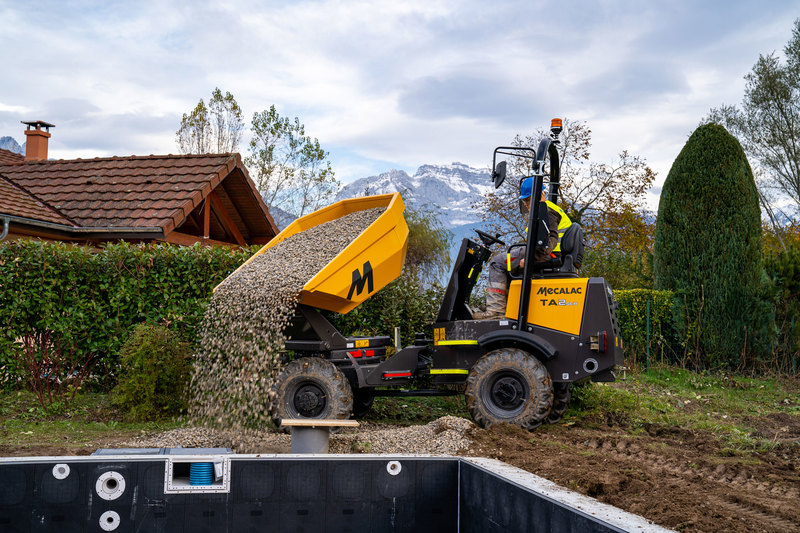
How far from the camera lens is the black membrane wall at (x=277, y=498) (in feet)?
14.1

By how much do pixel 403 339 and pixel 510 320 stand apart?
118 inches

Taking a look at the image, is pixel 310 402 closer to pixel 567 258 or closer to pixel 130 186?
pixel 567 258

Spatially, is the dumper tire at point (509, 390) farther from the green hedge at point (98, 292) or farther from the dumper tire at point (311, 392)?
the green hedge at point (98, 292)

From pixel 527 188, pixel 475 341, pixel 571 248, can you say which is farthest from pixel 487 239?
pixel 475 341

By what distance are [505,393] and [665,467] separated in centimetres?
188

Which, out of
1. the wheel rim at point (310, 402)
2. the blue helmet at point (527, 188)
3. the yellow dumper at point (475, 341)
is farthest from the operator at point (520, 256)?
the wheel rim at point (310, 402)

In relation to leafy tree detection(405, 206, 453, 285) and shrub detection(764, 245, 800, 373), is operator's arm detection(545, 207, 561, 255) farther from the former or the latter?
leafy tree detection(405, 206, 453, 285)

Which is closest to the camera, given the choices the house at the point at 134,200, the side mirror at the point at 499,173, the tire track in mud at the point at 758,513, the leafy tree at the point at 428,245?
the tire track in mud at the point at 758,513

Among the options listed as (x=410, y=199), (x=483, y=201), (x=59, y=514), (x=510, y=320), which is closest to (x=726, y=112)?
(x=483, y=201)

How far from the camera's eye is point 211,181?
44.4 ft

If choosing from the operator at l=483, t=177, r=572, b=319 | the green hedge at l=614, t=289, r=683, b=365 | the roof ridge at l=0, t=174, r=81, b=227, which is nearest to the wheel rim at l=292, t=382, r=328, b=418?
the operator at l=483, t=177, r=572, b=319

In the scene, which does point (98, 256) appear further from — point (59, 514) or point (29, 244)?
point (59, 514)

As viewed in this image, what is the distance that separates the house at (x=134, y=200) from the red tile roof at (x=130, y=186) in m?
0.02

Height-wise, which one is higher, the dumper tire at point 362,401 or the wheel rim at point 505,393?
the wheel rim at point 505,393
